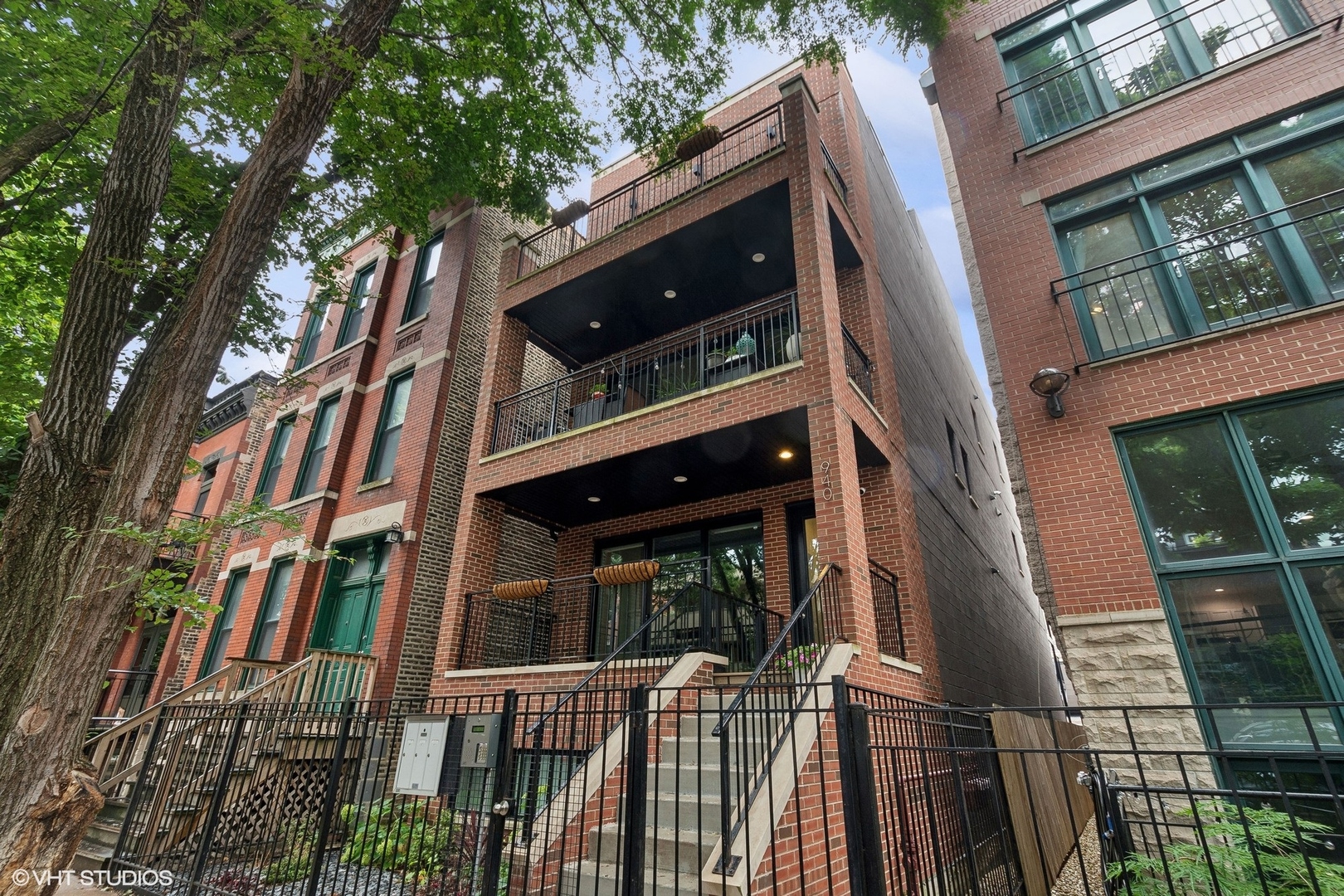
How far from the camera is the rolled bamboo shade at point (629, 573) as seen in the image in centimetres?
796

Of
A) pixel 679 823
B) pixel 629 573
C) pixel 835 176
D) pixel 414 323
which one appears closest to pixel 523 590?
pixel 629 573

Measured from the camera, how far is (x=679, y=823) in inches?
189

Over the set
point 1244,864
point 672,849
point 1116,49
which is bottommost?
point 672,849

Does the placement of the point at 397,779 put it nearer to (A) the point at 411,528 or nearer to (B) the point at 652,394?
(A) the point at 411,528

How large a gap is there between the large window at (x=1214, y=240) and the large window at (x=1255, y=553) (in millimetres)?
1304

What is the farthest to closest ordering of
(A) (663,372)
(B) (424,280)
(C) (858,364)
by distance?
(B) (424,280) → (A) (663,372) → (C) (858,364)

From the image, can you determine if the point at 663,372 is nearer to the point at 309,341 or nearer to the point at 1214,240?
the point at 1214,240

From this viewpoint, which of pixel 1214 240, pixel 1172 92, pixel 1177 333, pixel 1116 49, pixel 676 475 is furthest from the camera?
pixel 676 475

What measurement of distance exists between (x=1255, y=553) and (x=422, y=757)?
7.88 meters

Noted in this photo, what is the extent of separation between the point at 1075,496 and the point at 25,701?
9.20 m

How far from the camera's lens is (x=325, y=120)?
5.58 metres

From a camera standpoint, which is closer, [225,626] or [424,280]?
[225,626]

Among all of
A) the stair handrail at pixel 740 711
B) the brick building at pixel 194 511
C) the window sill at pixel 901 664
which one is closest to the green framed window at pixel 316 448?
the brick building at pixel 194 511

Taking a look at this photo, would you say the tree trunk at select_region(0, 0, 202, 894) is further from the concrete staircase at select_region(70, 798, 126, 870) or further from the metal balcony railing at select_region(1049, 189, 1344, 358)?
the metal balcony railing at select_region(1049, 189, 1344, 358)
